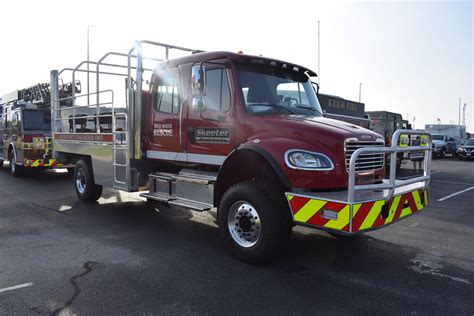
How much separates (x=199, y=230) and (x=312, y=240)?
1796mm

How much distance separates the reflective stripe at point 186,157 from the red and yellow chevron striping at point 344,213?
142cm

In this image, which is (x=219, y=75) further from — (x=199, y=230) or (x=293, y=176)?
(x=199, y=230)

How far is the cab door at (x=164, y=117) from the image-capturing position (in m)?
6.34

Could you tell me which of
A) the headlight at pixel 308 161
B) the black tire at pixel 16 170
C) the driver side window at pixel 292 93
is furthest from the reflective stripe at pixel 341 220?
the black tire at pixel 16 170

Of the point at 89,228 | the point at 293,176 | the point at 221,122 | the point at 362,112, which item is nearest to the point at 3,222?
the point at 89,228

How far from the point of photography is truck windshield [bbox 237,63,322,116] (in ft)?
17.8

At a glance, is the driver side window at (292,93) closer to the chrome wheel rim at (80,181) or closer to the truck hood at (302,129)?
the truck hood at (302,129)

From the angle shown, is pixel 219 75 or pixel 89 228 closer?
pixel 219 75

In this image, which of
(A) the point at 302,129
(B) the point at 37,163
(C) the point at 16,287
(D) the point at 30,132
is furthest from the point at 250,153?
(D) the point at 30,132

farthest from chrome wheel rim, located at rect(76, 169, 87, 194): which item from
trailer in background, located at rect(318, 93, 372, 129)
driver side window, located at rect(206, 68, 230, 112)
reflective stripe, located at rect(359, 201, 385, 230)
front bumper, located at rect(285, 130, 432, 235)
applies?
trailer in background, located at rect(318, 93, 372, 129)

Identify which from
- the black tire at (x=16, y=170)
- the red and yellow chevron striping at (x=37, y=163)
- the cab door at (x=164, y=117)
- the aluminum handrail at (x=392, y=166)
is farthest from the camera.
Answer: the black tire at (x=16, y=170)

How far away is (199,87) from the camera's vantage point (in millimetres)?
5531

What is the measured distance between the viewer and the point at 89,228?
6.61 metres

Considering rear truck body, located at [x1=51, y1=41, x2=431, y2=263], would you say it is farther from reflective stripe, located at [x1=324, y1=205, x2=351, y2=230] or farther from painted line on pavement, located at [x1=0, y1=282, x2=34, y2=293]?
painted line on pavement, located at [x1=0, y1=282, x2=34, y2=293]
